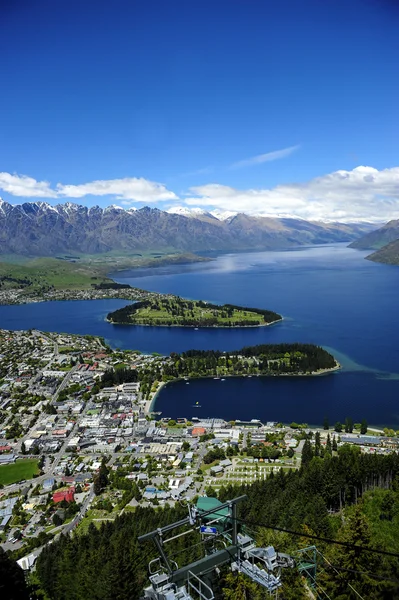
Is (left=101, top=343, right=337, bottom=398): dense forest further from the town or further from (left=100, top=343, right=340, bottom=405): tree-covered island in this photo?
the town

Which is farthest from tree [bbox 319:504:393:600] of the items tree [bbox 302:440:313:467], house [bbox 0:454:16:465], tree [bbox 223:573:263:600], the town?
house [bbox 0:454:16:465]

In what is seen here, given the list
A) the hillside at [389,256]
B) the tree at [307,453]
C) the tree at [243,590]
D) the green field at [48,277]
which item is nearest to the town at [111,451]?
the tree at [307,453]

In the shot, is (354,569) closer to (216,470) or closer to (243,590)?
(243,590)

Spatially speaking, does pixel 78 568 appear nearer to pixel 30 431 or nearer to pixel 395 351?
pixel 30 431

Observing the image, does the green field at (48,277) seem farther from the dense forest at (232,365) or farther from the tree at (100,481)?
the tree at (100,481)

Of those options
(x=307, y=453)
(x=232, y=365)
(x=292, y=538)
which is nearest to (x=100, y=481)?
(x=307, y=453)
